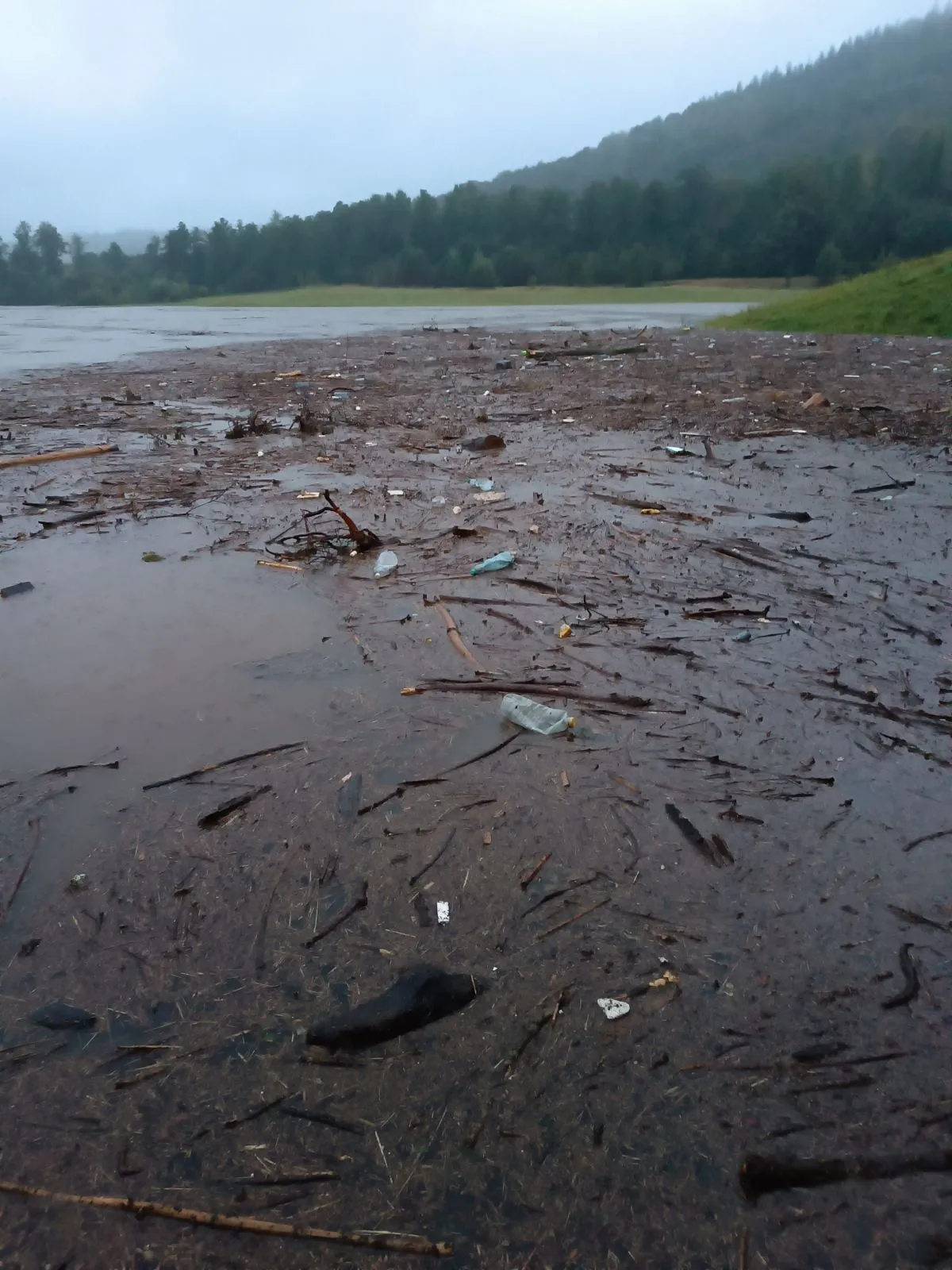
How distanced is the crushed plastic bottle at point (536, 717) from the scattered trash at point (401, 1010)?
1.07 metres

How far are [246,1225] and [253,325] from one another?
30.8 m

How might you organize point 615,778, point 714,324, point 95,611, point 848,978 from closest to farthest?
point 848,978, point 615,778, point 95,611, point 714,324

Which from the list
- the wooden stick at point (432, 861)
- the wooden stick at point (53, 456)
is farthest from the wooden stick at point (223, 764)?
the wooden stick at point (53, 456)

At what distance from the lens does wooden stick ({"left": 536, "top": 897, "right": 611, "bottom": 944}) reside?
6.66 feet

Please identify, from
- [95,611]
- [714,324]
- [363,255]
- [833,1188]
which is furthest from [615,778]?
[363,255]

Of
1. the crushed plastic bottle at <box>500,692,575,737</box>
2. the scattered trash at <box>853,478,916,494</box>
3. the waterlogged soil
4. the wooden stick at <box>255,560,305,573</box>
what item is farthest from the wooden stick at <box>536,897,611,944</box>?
the scattered trash at <box>853,478,916,494</box>

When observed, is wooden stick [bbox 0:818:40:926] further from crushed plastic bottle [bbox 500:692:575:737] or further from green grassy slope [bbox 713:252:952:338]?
green grassy slope [bbox 713:252:952:338]

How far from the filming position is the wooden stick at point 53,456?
6.83m

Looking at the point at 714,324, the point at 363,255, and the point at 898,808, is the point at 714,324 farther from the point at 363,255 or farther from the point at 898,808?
the point at 363,255

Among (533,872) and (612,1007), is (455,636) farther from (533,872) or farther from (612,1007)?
(612,1007)

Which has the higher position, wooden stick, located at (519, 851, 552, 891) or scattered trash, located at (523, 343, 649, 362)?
scattered trash, located at (523, 343, 649, 362)

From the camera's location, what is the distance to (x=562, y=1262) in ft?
4.49

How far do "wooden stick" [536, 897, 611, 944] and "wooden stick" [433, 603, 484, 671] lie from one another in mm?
1335

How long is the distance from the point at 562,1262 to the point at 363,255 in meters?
99.2
